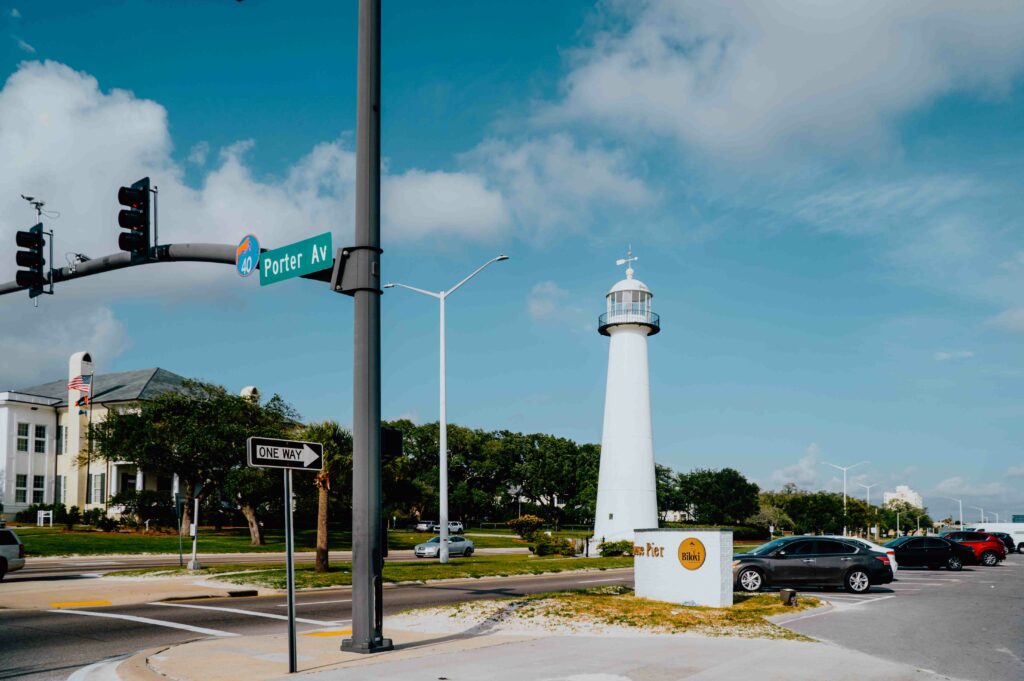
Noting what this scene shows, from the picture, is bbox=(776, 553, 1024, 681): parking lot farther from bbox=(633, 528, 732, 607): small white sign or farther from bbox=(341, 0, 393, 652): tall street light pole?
bbox=(341, 0, 393, 652): tall street light pole

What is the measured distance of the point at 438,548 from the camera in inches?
1747

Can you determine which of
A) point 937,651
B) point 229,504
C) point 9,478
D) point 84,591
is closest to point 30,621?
point 84,591

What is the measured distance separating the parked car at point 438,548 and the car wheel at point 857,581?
25969mm

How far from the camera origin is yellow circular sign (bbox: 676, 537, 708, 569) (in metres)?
17.2

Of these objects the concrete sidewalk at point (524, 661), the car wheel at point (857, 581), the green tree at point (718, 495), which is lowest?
the green tree at point (718, 495)

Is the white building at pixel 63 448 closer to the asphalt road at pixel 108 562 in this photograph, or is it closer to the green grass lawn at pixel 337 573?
the asphalt road at pixel 108 562

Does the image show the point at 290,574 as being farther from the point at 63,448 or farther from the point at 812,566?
the point at 63,448

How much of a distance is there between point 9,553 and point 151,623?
41.4ft

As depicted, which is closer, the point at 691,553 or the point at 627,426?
the point at 691,553

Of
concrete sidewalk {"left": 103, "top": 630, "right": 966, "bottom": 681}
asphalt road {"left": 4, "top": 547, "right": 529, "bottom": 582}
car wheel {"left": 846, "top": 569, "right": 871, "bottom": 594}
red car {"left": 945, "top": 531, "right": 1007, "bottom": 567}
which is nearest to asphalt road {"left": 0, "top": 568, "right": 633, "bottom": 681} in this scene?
Answer: concrete sidewalk {"left": 103, "top": 630, "right": 966, "bottom": 681}

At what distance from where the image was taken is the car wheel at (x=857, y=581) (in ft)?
72.5

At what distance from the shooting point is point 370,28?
1227cm

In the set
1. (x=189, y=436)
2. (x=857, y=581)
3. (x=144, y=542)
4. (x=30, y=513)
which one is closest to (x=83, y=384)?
(x=30, y=513)

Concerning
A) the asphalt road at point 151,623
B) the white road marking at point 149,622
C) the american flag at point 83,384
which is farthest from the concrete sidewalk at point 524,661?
the american flag at point 83,384
